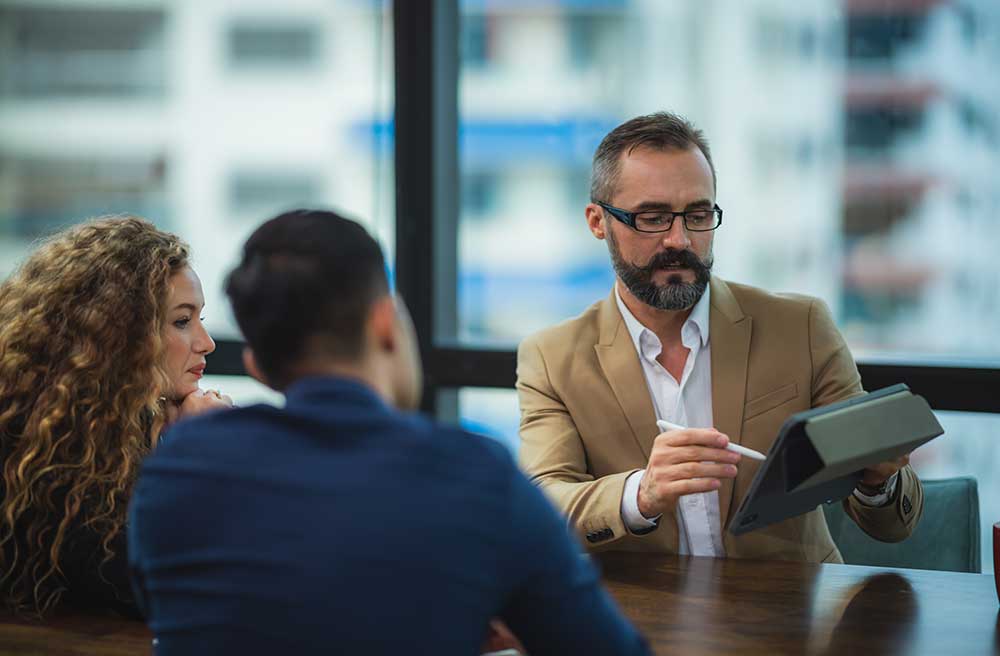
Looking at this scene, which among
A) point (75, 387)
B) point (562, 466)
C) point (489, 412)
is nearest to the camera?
point (75, 387)

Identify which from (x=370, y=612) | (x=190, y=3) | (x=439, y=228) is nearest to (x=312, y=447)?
(x=370, y=612)

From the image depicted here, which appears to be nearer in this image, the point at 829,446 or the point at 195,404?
the point at 829,446

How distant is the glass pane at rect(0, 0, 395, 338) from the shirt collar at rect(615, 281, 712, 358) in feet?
4.34

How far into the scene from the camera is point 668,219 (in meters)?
2.32

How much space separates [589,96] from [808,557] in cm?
171

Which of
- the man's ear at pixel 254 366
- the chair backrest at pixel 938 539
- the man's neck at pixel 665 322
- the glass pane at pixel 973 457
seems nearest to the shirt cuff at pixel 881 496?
the chair backrest at pixel 938 539

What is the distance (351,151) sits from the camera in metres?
3.67

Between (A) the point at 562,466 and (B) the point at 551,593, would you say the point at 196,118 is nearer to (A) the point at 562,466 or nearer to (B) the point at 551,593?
(A) the point at 562,466

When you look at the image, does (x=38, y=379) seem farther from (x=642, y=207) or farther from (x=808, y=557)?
(x=808, y=557)

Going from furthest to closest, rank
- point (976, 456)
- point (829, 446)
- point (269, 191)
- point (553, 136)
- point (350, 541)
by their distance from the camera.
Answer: point (269, 191), point (553, 136), point (976, 456), point (829, 446), point (350, 541)

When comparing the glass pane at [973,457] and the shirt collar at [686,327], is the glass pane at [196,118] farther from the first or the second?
the shirt collar at [686,327]

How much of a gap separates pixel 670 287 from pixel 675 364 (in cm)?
18

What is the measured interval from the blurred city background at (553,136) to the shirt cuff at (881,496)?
1.10m

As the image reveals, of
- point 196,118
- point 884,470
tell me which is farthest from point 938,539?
point 196,118
